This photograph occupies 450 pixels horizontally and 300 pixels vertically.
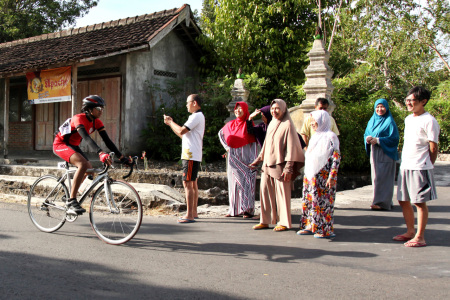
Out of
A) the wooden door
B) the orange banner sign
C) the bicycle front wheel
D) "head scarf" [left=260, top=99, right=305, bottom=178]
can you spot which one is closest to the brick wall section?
the wooden door

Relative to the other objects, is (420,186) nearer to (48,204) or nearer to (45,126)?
(48,204)

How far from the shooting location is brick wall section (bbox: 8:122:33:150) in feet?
53.0

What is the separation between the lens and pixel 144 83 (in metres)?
13.8

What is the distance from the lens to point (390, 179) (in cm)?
754

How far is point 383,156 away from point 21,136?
13.6m

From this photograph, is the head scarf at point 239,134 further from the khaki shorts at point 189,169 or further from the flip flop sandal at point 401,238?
the flip flop sandal at point 401,238

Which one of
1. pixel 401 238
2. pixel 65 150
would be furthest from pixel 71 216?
pixel 401 238

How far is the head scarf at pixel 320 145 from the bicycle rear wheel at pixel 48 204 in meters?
3.11

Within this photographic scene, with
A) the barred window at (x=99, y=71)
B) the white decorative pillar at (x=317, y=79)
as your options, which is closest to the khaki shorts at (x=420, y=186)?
the white decorative pillar at (x=317, y=79)

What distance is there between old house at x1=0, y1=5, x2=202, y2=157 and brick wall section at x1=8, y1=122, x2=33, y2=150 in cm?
4

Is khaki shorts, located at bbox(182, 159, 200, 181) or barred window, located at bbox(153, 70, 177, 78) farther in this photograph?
barred window, located at bbox(153, 70, 177, 78)

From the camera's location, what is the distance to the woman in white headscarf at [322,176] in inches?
218

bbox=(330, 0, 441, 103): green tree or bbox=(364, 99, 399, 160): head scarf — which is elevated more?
bbox=(330, 0, 441, 103): green tree

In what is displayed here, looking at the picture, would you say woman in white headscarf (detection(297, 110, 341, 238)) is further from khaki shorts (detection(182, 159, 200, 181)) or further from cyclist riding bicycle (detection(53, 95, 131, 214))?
cyclist riding bicycle (detection(53, 95, 131, 214))
